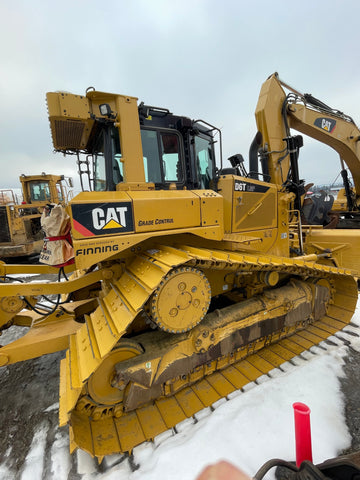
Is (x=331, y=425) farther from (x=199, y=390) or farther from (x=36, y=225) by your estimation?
(x=36, y=225)

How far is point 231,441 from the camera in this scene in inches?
87.1

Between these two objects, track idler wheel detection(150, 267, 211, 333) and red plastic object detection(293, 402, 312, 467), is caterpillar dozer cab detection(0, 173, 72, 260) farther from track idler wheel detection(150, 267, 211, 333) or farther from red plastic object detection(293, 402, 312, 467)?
red plastic object detection(293, 402, 312, 467)

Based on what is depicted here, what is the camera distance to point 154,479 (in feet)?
6.42

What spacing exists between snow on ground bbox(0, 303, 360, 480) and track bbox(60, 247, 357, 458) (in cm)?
13

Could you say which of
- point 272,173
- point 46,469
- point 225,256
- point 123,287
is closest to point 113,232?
point 123,287

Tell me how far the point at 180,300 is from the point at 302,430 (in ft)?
4.25

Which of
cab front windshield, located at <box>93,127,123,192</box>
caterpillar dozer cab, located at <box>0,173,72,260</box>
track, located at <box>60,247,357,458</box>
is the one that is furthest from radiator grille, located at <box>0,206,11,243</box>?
track, located at <box>60,247,357,458</box>

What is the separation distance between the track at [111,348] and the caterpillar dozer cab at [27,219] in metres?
9.52

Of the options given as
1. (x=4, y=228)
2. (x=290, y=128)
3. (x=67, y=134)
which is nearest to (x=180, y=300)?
(x=67, y=134)

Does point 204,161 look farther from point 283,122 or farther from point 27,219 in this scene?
point 27,219

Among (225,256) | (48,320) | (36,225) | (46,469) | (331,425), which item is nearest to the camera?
(46,469)

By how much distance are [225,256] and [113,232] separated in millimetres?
1158

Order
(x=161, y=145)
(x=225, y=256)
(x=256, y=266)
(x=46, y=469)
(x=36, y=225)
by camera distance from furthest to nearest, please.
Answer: (x=36, y=225)
(x=161, y=145)
(x=256, y=266)
(x=225, y=256)
(x=46, y=469)

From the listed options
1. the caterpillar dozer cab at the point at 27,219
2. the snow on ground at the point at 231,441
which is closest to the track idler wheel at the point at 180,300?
the snow on ground at the point at 231,441
